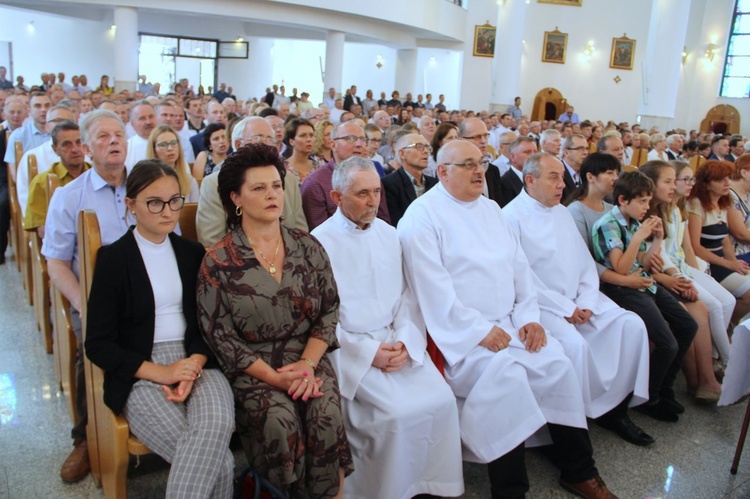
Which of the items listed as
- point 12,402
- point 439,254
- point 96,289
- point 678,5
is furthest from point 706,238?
point 678,5

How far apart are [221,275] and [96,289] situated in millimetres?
425

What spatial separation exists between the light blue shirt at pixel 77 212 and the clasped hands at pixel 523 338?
68.5 inches

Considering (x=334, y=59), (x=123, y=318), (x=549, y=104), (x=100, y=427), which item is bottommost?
(x=100, y=427)

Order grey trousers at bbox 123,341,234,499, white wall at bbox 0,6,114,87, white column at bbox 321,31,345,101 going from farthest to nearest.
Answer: white wall at bbox 0,6,114,87
white column at bbox 321,31,345,101
grey trousers at bbox 123,341,234,499

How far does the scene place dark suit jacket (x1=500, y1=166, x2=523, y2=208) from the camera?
5156 mm

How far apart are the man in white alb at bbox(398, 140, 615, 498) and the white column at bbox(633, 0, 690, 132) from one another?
628 inches

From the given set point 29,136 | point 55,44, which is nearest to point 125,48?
point 55,44

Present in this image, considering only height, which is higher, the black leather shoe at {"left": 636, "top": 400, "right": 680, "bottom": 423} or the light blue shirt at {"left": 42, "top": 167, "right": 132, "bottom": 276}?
the light blue shirt at {"left": 42, "top": 167, "right": 132, "bottom": 276}

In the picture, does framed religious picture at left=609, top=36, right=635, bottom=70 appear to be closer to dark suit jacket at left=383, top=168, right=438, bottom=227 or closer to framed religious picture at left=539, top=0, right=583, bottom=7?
framed religious picture at left=539, top=0, right=583, bottom=7

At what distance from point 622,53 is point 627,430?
22.9 m

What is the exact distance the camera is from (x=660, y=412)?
3510 mm

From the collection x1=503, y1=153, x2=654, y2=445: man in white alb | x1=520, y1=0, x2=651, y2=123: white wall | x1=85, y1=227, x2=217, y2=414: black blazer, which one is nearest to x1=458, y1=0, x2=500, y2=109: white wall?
x1=520, y1=0, x2=651, y2=123: white wall

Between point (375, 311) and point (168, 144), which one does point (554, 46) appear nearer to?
point (168, 144)

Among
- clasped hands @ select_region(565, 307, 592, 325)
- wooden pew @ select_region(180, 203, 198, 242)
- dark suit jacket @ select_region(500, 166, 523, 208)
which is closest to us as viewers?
wooden pew @ select_region(180, 203, 198, 242)
